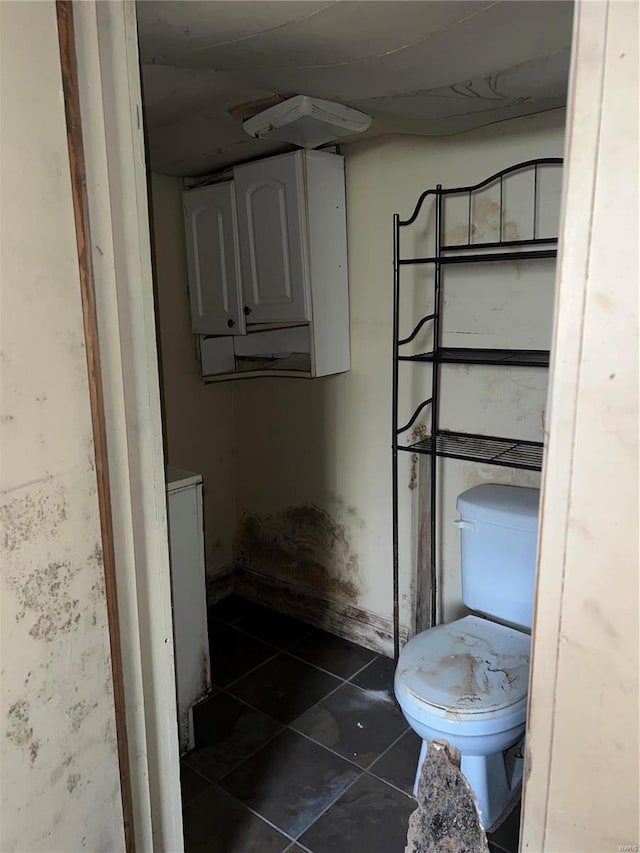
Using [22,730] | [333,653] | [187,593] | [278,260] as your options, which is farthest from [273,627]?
[22,730]

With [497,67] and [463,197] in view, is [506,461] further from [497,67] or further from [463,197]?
[497,67]

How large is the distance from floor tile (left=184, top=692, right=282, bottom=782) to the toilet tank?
80 cm

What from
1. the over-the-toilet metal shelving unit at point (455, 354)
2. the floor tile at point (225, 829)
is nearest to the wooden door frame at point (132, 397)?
the floor tile at point (225, 829)

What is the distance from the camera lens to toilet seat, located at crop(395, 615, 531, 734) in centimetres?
151

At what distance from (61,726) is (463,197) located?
5.76 feet

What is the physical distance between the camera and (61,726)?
104cm

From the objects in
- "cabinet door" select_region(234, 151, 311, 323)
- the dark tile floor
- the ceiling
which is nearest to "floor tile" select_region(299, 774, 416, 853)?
the dark tile floor

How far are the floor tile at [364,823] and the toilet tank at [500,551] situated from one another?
59cm

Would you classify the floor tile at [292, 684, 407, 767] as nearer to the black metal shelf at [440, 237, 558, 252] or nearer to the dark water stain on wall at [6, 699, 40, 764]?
the dark water stain on wall at [6, 699, 40, 764]

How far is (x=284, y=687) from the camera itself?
7.35 ft

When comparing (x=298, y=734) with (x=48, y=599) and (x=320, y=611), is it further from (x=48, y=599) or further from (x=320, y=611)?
(x=48, y=599)

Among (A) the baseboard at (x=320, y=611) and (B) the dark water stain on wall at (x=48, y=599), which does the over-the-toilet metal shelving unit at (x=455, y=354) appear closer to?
(A) the baseboard at (x=320, y=611)

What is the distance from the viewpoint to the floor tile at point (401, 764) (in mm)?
1812

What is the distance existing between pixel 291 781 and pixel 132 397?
4.35ft
